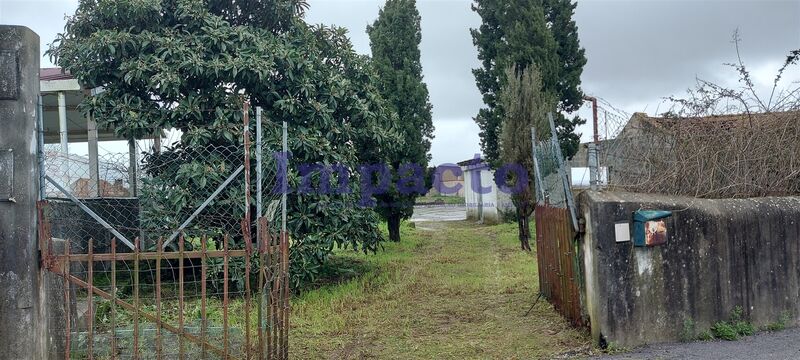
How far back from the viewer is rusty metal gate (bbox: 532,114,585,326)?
19.9ft

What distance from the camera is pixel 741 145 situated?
662 cm

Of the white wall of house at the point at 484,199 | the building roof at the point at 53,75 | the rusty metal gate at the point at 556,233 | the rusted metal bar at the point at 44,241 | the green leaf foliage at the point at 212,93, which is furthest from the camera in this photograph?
the white wall of house at the point at 484,199

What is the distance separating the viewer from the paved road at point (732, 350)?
16.9 feet

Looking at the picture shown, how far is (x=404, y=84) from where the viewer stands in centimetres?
1600

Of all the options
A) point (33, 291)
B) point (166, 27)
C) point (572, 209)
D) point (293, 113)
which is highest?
point (166, 27)

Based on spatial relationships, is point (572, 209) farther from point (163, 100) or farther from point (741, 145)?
point (163, 100)

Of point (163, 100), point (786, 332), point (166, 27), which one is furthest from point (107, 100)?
point (786, 332)

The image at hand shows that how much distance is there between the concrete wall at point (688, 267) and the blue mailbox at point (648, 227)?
0.07 meters

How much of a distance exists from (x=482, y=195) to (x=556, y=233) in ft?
56.6

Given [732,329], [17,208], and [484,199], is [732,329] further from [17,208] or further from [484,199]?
[484,199]

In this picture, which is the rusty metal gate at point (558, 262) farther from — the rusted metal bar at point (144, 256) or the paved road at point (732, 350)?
the rusted metal bar at point (144, 256)

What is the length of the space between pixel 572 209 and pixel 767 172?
2.55 meters

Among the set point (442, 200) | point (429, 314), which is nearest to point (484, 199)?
point (429, 314)

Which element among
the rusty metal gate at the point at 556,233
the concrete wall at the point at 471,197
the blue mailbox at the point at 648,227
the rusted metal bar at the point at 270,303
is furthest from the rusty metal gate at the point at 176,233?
the concrete wall at the point at 471,197
